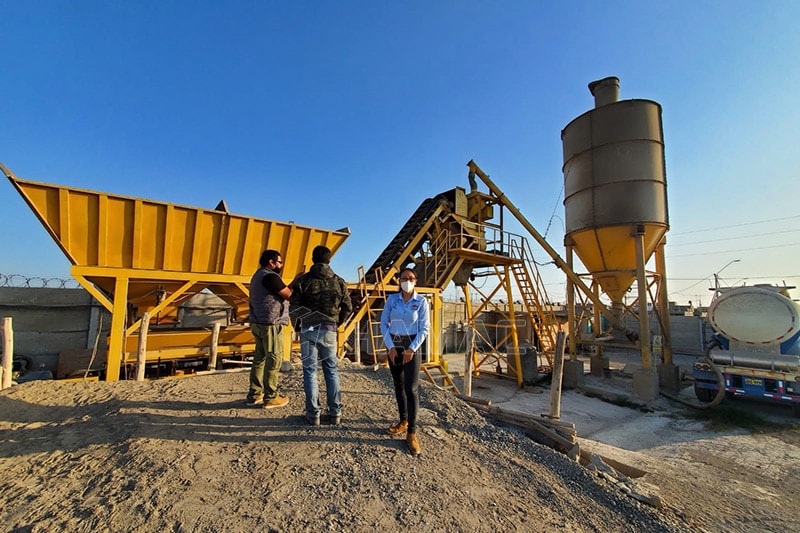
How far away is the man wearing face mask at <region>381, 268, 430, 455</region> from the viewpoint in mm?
3574

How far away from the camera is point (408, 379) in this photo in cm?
359

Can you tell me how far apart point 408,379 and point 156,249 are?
6084mm

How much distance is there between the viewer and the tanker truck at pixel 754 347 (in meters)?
7.99

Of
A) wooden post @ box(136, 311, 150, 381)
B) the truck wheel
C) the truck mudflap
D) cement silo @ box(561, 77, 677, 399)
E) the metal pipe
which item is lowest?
the truck wheel

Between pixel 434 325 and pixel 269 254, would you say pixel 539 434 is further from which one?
pixel 434 325

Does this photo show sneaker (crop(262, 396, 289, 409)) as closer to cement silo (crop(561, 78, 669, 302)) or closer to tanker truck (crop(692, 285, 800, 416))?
tanker truck (crop(692, 285, 800, 416))

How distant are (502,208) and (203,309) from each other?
1218cm

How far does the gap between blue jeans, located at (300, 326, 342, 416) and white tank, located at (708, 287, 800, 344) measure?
1055 cm

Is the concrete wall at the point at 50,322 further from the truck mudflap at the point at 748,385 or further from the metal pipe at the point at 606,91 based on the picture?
the metal pipe at the point at 606,91

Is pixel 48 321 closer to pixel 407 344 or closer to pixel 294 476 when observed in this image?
pixel 294 476

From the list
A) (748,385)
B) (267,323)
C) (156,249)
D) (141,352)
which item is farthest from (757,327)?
(156,249)

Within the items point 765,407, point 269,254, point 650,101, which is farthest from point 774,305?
point 269,254

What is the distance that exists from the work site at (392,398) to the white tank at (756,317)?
0.04m

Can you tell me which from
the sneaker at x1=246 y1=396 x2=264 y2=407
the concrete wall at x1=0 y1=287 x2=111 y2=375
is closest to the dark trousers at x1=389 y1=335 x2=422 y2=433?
the sneaker at x1=246 y1=396 x2=264 y2=407
